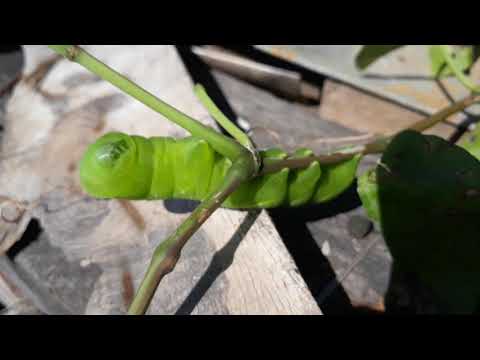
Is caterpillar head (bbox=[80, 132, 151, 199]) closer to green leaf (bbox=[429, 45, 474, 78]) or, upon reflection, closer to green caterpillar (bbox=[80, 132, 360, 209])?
green caterpillar (bbox=[80, 132, 360, 209])

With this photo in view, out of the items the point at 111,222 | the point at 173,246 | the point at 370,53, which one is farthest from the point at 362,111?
the point at 173,246

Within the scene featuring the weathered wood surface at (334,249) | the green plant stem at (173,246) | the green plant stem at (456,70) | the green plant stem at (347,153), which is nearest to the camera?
the green plant stem at (173,246)

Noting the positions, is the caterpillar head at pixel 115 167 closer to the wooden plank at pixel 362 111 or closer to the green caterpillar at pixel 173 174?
the green caterpillar at pixel 173 174

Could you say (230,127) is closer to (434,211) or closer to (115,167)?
(115,167)

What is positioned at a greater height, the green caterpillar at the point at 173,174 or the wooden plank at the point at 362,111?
the green caterpillar at the point at 173,174

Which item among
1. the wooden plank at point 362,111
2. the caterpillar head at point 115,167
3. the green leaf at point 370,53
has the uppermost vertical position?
the caterpillar head at point 115,167

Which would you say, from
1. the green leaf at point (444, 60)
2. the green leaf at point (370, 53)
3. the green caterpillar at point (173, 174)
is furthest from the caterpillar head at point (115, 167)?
the green leaf at point (444, 60)
